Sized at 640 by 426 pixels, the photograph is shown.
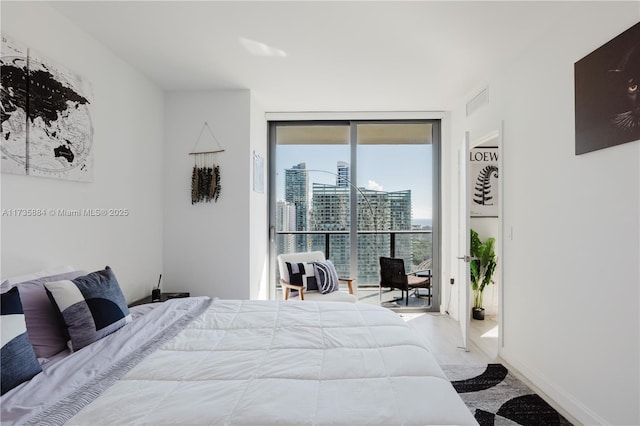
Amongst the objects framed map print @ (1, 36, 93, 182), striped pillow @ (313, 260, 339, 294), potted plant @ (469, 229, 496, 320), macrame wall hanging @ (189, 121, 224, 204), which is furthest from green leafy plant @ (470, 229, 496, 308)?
framed map print @ (1, 36, 93, 182)

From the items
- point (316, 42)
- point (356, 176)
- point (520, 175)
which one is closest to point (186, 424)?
point (316, 42)

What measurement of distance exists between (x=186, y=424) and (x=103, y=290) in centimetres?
107

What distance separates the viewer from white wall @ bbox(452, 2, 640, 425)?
1781mm

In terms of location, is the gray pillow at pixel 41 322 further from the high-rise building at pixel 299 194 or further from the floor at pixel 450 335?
the high-rise building at pixel 299 194

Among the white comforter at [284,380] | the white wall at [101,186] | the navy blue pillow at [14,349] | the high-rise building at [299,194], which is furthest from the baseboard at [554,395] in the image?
the white wall at [101,186]

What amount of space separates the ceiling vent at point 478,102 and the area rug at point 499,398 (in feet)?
8.24

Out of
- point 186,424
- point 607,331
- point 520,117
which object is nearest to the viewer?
point 186,424

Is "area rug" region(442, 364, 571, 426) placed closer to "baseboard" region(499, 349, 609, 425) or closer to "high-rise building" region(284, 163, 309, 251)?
"baseboard" region(499, 349, 609, 425)

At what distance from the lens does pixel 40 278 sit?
5.91 feet

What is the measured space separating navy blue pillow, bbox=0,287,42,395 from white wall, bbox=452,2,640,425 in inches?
110

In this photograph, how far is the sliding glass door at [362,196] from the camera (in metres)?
4.52

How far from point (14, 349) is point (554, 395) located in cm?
306

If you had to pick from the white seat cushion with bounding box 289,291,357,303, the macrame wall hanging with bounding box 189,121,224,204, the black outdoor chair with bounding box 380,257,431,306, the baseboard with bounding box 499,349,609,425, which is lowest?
the baseboard with bounding box 499,349,609,425

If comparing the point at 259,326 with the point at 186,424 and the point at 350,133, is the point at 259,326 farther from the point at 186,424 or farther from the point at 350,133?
the point at 350,133
